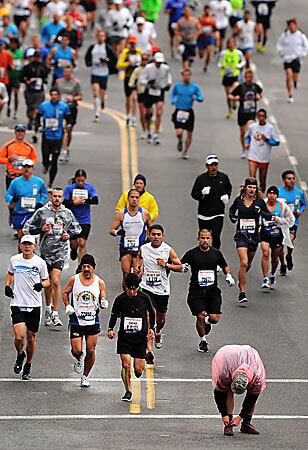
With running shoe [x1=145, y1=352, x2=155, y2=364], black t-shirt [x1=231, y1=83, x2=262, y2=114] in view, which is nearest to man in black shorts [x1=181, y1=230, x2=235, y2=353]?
running shoe [x1=145, y1=352, x2=155, y2=364]

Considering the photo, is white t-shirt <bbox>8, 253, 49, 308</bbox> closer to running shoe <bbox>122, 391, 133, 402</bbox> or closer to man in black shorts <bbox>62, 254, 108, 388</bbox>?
man in black shorts <bbox>62, 254, 108, 388</bbox>

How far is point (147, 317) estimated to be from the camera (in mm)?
19656

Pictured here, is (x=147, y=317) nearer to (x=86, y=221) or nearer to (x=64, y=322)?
(x=64, y=322)

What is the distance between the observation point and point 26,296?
803 inches

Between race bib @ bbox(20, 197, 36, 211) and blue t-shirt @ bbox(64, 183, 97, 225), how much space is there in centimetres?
57

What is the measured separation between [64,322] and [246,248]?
10.2 feet

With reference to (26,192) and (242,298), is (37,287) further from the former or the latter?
(242,298)

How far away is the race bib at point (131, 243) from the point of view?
23906 millimetres

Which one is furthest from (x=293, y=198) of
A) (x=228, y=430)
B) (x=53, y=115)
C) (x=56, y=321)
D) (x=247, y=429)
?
(x=228, y=430)

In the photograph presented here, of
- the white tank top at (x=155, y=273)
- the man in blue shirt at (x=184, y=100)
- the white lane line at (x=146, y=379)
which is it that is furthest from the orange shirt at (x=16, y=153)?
the white lane line at (x=146, y=379)

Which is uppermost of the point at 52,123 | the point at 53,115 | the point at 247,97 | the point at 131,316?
the point at 247,97

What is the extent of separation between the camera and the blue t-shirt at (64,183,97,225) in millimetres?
24562

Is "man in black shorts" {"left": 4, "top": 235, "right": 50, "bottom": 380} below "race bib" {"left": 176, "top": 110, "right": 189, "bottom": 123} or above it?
below

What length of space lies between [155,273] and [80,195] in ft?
11.3
